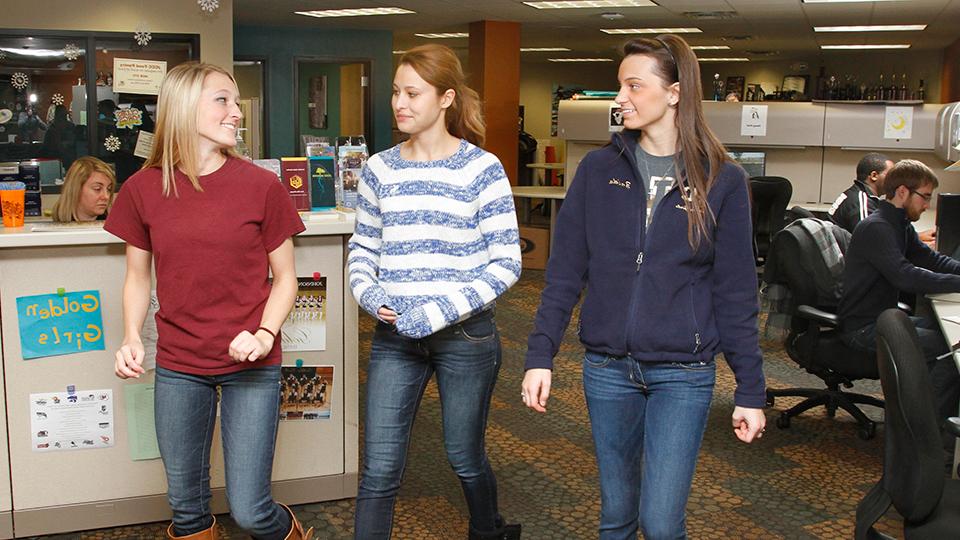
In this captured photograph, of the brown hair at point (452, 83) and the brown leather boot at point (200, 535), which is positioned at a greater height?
the brown hair at point (452, 83)

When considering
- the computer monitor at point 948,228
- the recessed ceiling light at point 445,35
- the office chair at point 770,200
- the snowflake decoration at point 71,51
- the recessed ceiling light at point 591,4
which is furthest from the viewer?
the recessed ceiling light at point 445,35

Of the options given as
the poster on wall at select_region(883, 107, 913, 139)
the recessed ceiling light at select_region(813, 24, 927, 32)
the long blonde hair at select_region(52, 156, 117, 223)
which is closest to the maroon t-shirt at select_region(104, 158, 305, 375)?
the long blonde hair at select_region(52, 156, 117, 223)

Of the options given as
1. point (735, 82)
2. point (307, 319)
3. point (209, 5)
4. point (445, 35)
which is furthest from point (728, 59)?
point (307, 319)

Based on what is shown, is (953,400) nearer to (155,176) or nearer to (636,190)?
(636,190)

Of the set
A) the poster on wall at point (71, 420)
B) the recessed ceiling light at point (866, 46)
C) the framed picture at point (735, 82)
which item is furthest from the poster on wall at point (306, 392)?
the framed picture at point (735, 82)

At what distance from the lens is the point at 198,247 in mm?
2148

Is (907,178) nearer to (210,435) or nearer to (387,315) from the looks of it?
(387,315)

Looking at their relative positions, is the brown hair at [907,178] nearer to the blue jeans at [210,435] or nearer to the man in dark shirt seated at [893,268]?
the man in dark shirt seated at [893,268]

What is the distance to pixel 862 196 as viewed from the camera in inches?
209

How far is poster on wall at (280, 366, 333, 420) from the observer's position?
316 centimetres

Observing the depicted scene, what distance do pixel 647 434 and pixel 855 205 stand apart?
3812 mm

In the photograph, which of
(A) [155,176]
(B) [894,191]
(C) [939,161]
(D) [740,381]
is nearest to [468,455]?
(D) [740,381]

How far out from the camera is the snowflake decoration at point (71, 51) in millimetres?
8195

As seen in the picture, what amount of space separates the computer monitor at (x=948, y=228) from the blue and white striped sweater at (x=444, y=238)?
9.46 feet
